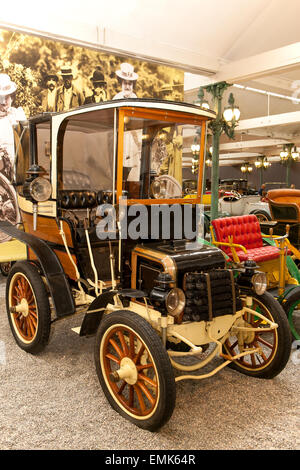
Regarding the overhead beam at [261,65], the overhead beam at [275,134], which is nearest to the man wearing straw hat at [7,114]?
the overhead beam at [261,65]

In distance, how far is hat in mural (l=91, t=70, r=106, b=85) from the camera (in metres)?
6.29

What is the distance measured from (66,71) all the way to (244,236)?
3.68 metres

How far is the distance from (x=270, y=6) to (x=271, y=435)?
6690 mm

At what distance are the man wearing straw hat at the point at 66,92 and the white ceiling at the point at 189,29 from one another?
0.49 m

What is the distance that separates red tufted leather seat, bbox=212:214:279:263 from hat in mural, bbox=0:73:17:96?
3.39 meters

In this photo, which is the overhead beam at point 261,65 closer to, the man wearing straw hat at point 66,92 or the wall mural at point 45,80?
the wall mural at point 45,80

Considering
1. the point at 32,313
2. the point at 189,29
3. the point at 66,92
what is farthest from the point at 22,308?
the point at 189,29

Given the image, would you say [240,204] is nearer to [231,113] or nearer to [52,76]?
[231,113]

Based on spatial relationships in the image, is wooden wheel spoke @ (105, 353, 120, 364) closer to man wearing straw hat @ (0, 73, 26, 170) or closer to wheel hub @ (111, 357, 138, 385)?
wheel hub @ (111, 357, 138, 385)

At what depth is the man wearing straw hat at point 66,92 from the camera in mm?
5984

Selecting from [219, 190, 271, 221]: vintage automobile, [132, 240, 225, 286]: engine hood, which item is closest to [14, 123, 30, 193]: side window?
[132, 240, 225, 286]: engine hood

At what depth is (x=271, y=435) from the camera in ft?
7.42

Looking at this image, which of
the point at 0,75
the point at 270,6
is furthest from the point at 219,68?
the point at 0,75
